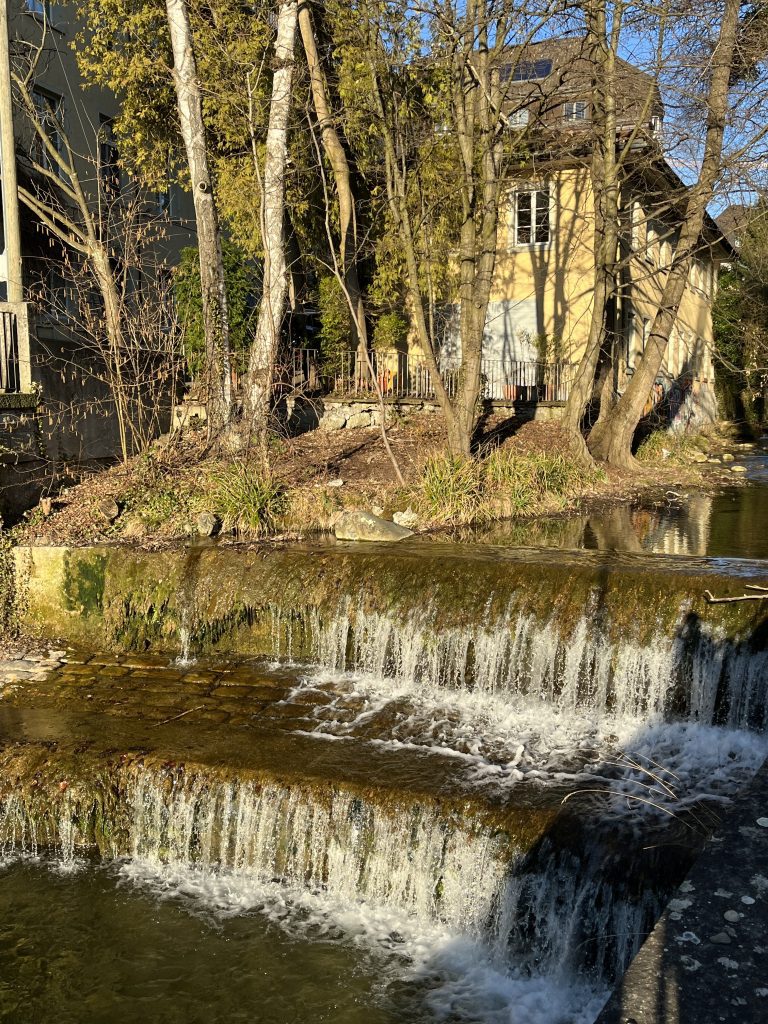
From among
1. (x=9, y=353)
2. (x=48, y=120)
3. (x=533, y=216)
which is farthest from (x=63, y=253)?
(x=533, y=216)

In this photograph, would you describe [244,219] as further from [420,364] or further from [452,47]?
[452,47]

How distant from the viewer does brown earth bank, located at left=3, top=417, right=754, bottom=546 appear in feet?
39.6

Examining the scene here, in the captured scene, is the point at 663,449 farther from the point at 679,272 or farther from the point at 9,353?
the point at 9,353

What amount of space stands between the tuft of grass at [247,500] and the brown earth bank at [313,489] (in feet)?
0.05

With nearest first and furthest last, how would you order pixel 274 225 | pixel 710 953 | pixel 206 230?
pixel 710 953 < pixel 206 230 < pixel 274 225

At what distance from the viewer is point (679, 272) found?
16547 mm

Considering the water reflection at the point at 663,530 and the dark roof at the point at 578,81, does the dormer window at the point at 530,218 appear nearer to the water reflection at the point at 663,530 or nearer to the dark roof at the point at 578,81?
the dark roof at the point at 578,81

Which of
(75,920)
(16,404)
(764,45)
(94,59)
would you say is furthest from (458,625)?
(94,59)

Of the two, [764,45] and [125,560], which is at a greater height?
[764,45]

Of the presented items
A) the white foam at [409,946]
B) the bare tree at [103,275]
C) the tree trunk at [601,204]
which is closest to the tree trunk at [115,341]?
the bare tree at [103,275]

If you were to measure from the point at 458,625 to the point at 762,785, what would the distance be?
4318mm

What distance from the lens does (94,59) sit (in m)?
21.5

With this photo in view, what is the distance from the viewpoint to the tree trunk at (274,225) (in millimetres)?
14914

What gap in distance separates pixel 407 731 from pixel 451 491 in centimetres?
607
